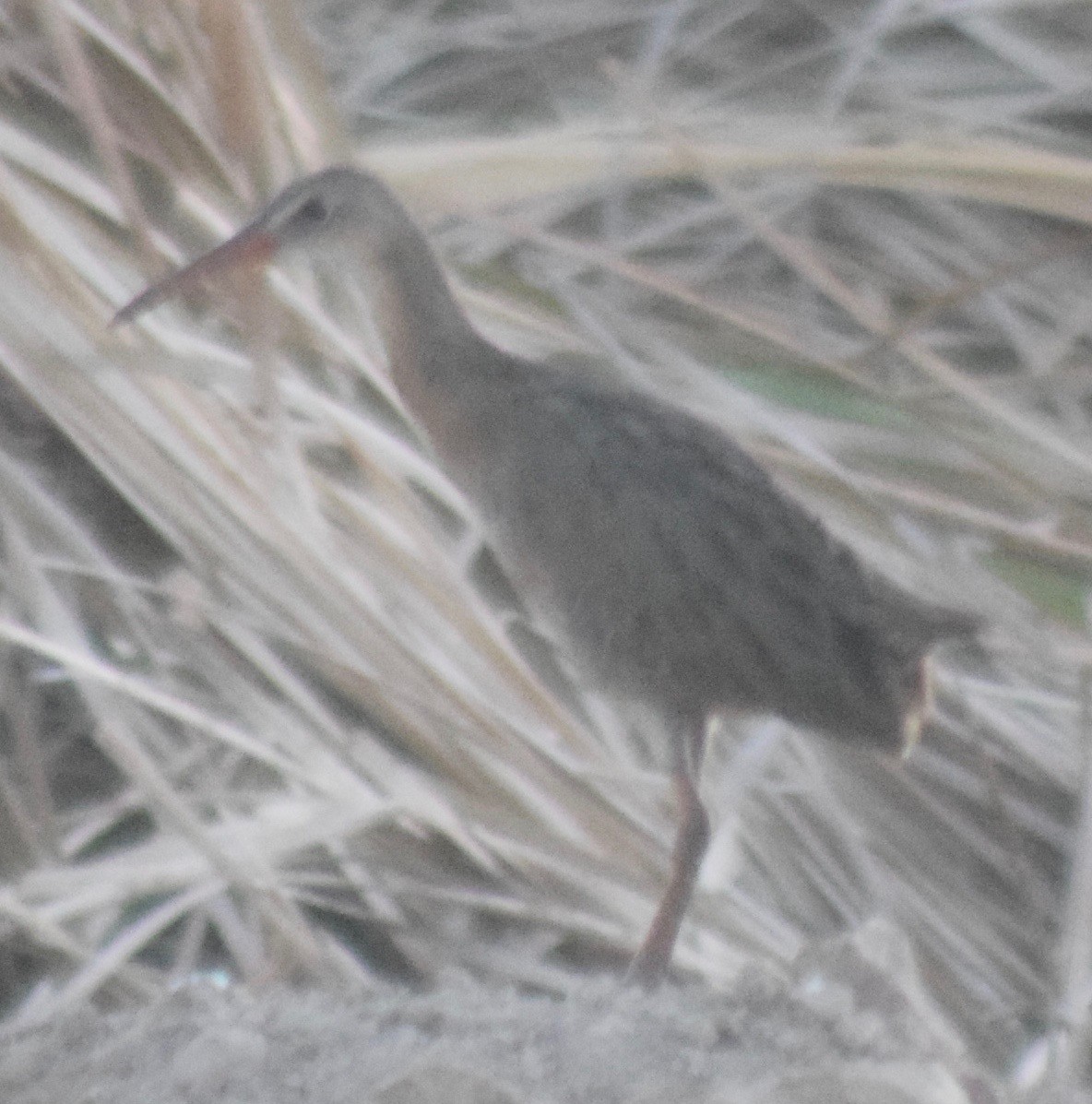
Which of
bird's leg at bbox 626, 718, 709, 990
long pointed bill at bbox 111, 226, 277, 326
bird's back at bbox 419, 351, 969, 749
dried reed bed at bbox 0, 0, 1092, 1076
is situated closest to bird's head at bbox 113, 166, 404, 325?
long pointed bill at bbox 111, 226, 277, 326

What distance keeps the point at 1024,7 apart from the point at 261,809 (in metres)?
2.01

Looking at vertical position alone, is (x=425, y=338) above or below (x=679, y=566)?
above

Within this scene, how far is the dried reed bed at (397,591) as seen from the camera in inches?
144

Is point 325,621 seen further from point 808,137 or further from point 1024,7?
point 1024,7

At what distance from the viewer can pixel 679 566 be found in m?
3.32

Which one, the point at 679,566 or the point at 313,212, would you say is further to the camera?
the point at 313,212

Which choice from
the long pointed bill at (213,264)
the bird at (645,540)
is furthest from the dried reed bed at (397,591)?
the bird at (645,540)

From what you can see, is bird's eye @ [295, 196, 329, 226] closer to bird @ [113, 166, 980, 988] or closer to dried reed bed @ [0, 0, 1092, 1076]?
bird @ [113, 166, 980, 988]

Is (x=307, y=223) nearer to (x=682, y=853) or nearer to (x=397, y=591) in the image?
(x=397, y=591)

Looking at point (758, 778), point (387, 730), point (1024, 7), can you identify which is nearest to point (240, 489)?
point (387, 730)

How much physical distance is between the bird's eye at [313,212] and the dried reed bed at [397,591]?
16 centimetres

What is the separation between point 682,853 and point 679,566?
0.33 m

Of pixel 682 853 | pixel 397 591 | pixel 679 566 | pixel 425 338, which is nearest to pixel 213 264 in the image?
pixel 425 338

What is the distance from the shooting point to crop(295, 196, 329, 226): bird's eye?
3.50m
